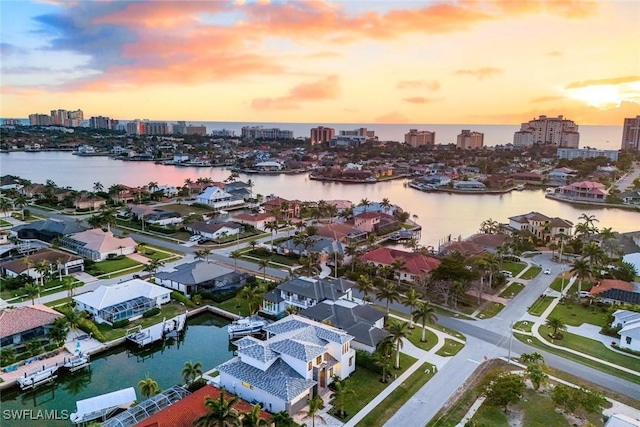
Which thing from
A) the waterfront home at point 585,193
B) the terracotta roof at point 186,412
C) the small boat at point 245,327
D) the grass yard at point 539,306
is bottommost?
the small boat at point 245,327

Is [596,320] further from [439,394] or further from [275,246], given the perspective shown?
[275,246]

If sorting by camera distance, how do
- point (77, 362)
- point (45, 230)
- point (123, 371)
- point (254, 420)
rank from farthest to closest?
point (45, 230) → point (123, 371) → point (77, 362) → point (254, 420)

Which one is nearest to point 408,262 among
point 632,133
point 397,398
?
point 397,398

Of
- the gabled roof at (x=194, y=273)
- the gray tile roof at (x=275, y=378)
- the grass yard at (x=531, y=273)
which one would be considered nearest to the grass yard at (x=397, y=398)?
the gray tile roof at (x=275, y=378)

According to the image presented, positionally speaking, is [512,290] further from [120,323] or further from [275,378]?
[120,323]

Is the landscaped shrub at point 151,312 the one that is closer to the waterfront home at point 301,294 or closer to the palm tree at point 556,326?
the waterfront home at point 301,294

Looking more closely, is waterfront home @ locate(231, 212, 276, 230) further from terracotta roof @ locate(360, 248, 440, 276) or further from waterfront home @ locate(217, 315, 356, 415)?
waterfront home @ locate(217, 315, 356, 415)
